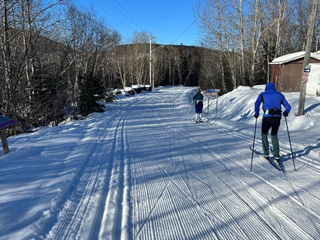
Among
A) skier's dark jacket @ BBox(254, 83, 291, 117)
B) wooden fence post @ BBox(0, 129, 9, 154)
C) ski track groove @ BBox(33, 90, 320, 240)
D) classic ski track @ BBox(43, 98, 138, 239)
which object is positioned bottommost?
→ ski track groove @ BBox(33, 90, 320, 240)

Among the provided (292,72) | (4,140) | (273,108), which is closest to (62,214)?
(4,140)

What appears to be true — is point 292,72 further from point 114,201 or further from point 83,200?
point 83,200

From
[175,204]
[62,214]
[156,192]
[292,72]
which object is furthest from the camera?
[292,72]

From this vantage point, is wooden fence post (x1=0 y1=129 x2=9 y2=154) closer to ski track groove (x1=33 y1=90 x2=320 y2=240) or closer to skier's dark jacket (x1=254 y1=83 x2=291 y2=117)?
ski track groove (x1=33 y1=90 x2=320 y2=240)

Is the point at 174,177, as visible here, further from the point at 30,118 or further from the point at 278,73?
the point at 278,73

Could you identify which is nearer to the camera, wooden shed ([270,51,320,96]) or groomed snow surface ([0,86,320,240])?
groomed snow surface ([0,86,320,240])

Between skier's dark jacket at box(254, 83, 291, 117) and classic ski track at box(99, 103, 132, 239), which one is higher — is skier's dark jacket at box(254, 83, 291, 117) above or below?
above

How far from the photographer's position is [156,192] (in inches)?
149

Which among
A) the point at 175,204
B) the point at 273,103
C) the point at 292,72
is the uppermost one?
the point at 292,72

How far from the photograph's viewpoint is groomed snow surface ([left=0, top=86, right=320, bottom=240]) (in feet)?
9.16

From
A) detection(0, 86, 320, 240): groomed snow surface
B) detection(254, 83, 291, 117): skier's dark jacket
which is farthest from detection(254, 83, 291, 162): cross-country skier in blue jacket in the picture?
detection(0, 86, 320, 240): groomed snow surface

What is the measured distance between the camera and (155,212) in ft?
10.5

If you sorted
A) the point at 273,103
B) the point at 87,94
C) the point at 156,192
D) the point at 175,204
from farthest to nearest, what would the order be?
the point at 87,94 < the point at 273,103 < the point at 156,192 < the point at 175,204

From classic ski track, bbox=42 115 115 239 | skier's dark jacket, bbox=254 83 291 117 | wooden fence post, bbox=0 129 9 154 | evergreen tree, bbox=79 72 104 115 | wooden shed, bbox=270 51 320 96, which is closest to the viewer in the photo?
classic ski track, bbox=42 115 115 239
